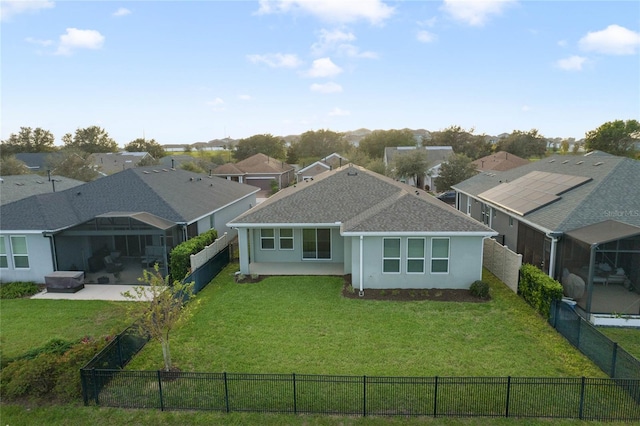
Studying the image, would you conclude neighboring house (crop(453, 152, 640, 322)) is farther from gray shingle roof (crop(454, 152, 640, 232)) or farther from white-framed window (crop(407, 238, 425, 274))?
white-framed window (crop(407, 238, 425, 274))

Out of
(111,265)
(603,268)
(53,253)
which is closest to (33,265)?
(53,253)

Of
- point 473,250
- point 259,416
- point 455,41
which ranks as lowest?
point 259,416

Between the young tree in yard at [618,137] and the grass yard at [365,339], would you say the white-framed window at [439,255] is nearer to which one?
the grass yard at [365,339]

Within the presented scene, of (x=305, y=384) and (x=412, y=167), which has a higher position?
(x=412, y=167)

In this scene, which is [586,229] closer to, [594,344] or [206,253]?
[594,344]

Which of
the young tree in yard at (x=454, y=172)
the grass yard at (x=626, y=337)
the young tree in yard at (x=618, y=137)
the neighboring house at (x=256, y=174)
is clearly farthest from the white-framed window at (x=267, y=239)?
the young tree in yard at (x=618, y=137)

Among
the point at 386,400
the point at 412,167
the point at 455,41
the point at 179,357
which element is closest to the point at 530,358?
the point at 386,400

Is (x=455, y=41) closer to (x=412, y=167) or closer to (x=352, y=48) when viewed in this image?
(x=352, y=48)
